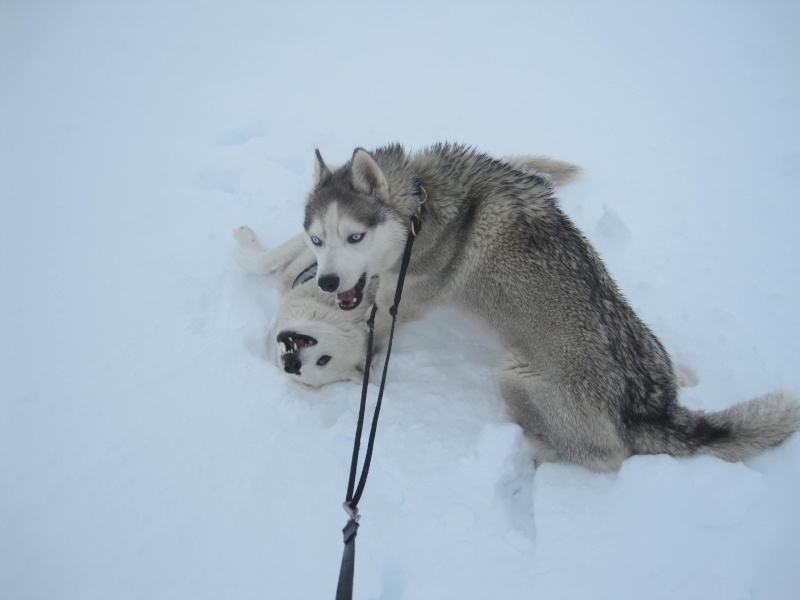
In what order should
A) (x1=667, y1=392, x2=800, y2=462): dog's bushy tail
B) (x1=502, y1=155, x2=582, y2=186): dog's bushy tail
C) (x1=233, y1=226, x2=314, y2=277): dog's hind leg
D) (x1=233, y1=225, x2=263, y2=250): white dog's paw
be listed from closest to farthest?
(x1=667, y1=392, x2=800, y2=462): dog's bushy tail → (x1=233, y1=226, x2=314, y2=277): dog's hind leg → (x1=233, y1=225, x2=263, y2=250): white dog's paw → (x1=502, y1=155, x2=582, y2=186): dog's bushy tail

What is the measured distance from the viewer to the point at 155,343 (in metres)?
3.84

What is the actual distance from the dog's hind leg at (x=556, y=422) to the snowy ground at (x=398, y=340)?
0.13 m

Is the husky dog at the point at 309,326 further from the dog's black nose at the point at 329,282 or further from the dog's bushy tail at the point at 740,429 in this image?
the dog's bushy tail at the point at 740,429

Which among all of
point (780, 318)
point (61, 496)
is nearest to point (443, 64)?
point (780, 318)

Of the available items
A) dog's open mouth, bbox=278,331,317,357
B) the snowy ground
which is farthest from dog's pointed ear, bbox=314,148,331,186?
the snowy ground

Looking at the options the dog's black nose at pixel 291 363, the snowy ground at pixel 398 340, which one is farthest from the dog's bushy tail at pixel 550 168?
the dog's black nose at pixel 291 363

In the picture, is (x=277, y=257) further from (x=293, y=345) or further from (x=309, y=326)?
(x=293, y=345)

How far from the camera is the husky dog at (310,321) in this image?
3494mm

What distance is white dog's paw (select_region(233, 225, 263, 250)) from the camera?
4605mm

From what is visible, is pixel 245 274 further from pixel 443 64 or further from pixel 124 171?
pixel 443 64

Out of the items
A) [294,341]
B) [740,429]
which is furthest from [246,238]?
[740,429]

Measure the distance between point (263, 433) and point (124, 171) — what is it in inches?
179

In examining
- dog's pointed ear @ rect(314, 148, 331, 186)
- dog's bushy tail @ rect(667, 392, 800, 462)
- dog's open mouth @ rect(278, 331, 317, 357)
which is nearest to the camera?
dog's bushy tail @ rect(667, 392, 800, 462)

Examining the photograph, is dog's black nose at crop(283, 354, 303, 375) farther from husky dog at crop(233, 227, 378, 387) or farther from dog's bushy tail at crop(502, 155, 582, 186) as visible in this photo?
dog's bushy tail at crop(502, 155, 582, 186)
